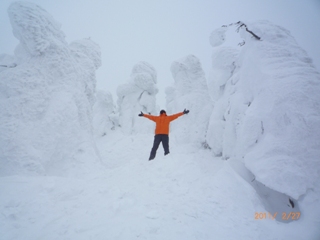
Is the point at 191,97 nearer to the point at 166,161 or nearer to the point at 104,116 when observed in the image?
the point at 166,161

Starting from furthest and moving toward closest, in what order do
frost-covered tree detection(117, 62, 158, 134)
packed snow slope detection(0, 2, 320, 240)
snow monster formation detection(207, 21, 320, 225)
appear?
frost-covered tree detection(117, 62, 158, 134) < snow monster formation detection(207, 21, 320, 225) < packed snow slope detection(0, 2, 320, 240)

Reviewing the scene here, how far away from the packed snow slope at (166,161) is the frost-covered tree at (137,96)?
11.2 meters

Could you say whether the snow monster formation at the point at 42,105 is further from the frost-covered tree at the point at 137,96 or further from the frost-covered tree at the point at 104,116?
the frost-covered tree at the point at 104,116

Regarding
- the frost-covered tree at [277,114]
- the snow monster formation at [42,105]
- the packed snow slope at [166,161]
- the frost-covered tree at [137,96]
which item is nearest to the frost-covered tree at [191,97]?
the packed snow slope at [166,161]

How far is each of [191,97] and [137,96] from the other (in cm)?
949

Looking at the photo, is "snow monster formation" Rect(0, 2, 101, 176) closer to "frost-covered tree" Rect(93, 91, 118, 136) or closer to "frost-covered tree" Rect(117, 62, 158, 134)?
"frost-covered tree" Rect(117, 62, 158, 134)

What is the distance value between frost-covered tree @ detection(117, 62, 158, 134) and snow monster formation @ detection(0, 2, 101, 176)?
1212 cm

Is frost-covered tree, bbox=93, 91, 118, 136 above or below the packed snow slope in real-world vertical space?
below

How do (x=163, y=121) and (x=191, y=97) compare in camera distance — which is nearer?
(x=163, y=121)

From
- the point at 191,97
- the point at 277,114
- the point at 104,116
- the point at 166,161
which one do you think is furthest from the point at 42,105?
the point at 104,116

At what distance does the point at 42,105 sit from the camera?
4.96 metres

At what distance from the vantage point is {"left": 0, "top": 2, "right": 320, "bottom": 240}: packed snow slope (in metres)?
2.65

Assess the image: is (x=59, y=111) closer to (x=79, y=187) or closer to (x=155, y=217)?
(x=79, y=187)
